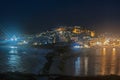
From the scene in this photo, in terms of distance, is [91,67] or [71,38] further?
[71,38]

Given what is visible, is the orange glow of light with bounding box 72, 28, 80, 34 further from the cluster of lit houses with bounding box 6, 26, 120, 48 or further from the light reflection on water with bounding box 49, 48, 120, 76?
the light reflection on water with bounding box 49, 48, 120, 76

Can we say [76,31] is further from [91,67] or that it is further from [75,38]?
[91,67]

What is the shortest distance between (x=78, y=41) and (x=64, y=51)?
1414 centimetres

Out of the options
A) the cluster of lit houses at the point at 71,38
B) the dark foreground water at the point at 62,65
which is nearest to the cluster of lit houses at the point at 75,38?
the cluster of lit houses at the point at 71,38

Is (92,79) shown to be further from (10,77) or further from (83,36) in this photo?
(83,36)

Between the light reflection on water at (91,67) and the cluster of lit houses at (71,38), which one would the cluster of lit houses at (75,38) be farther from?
the light reflection on water at (91,67)

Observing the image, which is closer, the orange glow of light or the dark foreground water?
the dark foreground water

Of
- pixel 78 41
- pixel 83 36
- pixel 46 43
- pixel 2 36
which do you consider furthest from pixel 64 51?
pixel 2 36

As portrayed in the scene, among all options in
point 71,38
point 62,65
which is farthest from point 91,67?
point 71,38

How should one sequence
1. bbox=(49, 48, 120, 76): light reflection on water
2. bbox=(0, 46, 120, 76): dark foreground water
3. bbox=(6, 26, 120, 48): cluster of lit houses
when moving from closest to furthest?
bbox=(49, 48, 120, 76): light reflection on water, bbox=(0, 46, 120, 76): dark foreground water, bbox=(6, 26, 120, 48): cluster of lit houses

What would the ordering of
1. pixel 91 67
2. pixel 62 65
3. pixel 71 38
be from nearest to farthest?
pixel 91 67, pixel 62 65, pixel 71 38

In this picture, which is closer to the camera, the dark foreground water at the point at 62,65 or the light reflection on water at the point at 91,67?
the light reflection on water at the point at 91,67

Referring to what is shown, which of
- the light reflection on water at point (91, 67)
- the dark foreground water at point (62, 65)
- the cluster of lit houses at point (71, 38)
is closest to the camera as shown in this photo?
the light reflection on water at point (91, 67)

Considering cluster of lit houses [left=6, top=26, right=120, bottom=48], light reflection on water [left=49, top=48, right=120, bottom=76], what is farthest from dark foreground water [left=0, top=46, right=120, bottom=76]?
cluster of lit houses [left=6, top=26, right=120, bottom=48]
